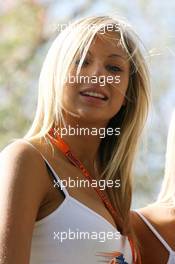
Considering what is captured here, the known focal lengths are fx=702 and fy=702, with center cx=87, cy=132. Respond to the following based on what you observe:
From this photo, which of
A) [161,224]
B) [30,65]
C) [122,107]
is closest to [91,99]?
[122,107]

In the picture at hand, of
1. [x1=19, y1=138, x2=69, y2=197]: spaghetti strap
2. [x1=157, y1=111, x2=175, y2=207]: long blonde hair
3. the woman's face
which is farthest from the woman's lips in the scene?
[x1=157, y1=111, x2=175, y2=207]: long blonde hair

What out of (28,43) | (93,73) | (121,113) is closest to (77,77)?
(93,73)

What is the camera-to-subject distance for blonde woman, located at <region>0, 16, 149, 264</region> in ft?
3.63

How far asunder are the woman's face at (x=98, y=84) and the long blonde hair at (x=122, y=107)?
0.07 ft

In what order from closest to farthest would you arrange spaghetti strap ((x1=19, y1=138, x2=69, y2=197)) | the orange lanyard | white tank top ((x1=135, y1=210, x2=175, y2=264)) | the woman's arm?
1. the woman's arm
2. spaghetti strap ((x1=19, y1=138, x2=69, y2=197))
3. the orange lanyard
4. white tank top ((x1=135, y1=210, x2=175, y2=264))

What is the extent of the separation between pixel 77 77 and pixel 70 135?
12cm

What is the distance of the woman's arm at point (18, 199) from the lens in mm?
1065

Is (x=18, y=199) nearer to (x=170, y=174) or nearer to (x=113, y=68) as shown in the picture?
(x=113, y=68)

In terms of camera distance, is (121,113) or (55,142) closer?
(55,142)

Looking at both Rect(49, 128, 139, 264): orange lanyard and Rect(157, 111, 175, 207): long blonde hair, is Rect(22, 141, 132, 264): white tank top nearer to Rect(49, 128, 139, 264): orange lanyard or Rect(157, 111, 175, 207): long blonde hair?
Rect(49, 128, 139, 264): orange lanyard

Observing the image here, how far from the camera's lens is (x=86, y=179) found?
4.34 ft

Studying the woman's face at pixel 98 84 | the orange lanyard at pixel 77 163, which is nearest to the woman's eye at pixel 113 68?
the woman's face at pixel 98 84

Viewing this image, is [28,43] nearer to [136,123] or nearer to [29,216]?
[136,123]

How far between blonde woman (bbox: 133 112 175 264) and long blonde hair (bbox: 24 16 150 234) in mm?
123
